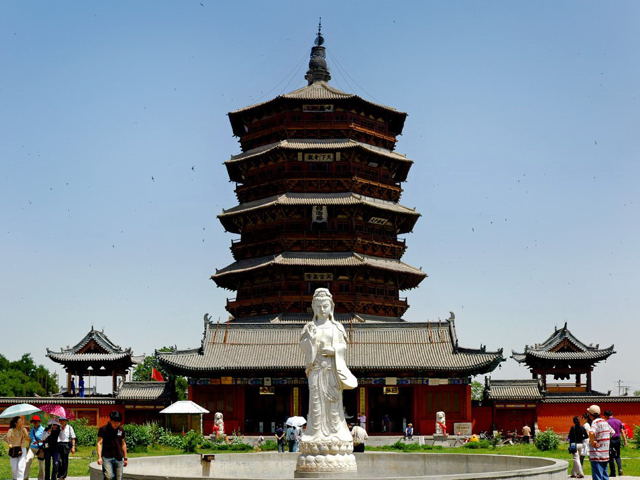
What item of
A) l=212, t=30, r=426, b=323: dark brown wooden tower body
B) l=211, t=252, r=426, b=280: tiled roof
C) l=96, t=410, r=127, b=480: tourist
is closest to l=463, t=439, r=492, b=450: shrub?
l=212, t=30, r=426, b=323: dark brown wooden tower body

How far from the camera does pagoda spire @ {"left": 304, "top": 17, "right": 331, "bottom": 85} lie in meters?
51.9

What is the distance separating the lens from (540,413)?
139 ft

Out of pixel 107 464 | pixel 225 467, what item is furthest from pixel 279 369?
pixel 107 464

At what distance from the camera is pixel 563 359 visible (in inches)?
1763

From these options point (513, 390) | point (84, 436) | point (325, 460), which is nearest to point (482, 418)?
point (513, 390)

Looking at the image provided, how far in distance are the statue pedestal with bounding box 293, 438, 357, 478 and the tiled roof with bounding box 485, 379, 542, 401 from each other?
2719 cm

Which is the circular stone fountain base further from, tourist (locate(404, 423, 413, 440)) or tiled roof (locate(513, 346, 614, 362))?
tiled roof (locate(513, 346, 614, 362))

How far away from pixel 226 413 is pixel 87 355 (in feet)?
29.4

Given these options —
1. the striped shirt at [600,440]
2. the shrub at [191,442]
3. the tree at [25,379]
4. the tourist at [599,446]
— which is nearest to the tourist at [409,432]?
the shrub at [191,442]

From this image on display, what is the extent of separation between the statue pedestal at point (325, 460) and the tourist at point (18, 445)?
18.3ft

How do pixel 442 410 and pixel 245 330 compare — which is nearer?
pixel 442 410

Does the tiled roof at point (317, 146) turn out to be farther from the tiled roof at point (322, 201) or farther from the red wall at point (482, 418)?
the red wall at point (482, 418)

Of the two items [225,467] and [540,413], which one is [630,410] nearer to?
[540,413]

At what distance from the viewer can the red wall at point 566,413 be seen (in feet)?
138
